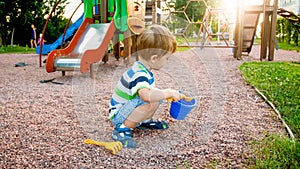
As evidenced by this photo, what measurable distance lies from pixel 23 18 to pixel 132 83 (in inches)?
570

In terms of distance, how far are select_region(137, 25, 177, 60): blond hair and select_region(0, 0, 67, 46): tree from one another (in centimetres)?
1319

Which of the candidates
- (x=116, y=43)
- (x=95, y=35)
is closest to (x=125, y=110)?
(x=95, y=35)

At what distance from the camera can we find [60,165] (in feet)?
6.30

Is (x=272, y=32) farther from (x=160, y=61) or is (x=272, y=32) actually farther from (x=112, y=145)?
(x=112, y=145)

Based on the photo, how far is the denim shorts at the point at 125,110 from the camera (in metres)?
2.25

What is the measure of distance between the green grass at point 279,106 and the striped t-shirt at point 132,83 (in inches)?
32.7

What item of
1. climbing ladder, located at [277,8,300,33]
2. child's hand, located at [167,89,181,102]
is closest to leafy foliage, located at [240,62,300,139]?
child's hand, located at [167,89,181,102]

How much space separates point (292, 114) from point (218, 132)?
75cm

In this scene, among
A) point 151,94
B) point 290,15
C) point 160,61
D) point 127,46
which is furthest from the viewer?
point 290,15

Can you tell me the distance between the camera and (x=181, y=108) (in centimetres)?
237

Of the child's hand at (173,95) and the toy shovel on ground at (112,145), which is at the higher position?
the child's hand at (173,95)

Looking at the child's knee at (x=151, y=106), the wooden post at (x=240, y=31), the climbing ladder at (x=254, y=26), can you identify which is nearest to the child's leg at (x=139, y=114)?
the child's knee at (x=151, y=106)

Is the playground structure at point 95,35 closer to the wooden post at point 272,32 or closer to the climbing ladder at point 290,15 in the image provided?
the wooden post at point 272,32

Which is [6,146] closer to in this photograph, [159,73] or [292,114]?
[292,114]
